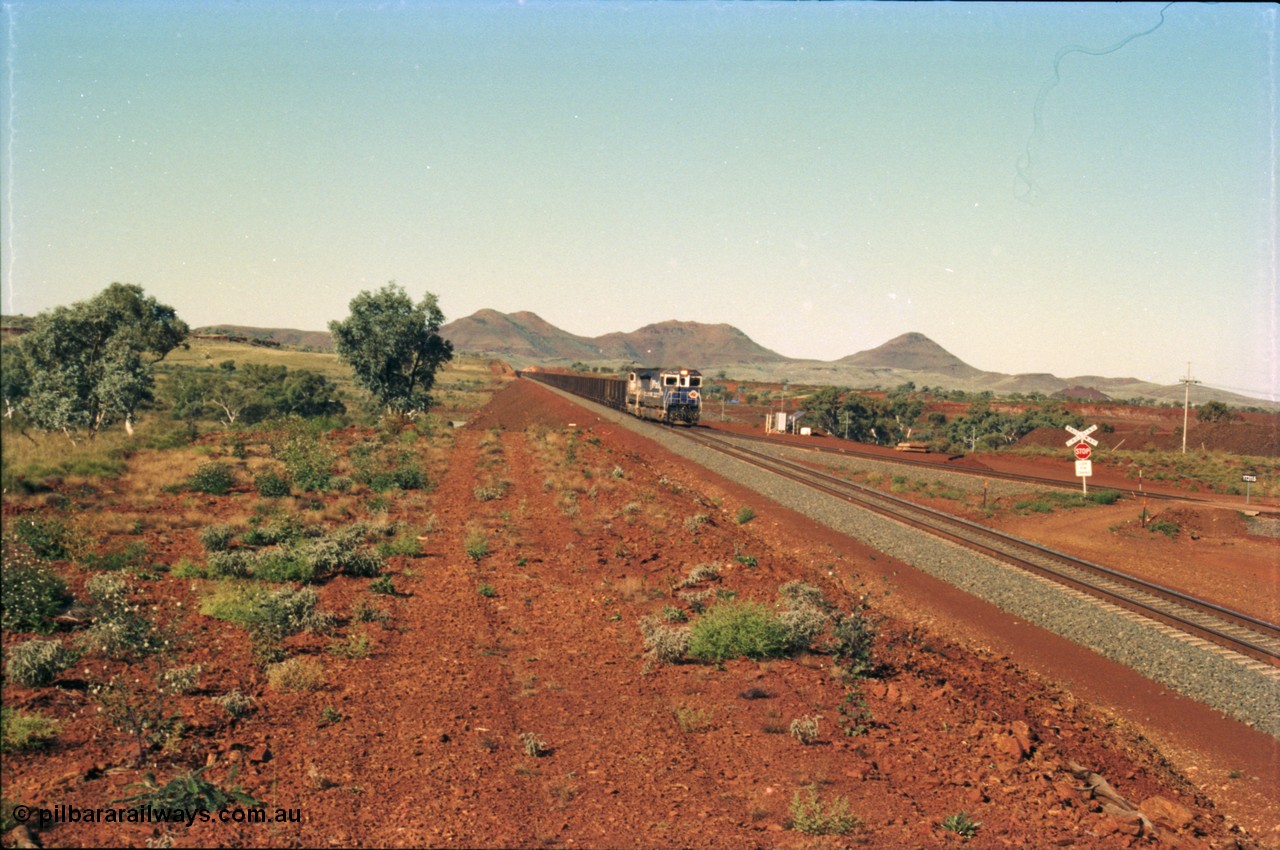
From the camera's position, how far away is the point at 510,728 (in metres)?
9.62

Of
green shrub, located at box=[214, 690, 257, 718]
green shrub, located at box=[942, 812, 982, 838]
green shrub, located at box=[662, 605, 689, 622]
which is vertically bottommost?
green shrub, located at box=[942, 812, 982, 838]

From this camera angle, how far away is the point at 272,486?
22531 mm

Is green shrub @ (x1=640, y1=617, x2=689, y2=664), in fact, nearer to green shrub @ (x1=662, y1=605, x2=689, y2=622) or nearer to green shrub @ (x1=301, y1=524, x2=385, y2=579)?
green shrub @ (x1=662, y1=605, x2=689, y2=622)

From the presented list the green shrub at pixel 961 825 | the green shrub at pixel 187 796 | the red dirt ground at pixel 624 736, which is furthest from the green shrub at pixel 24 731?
the green shrub at pixel 961 825

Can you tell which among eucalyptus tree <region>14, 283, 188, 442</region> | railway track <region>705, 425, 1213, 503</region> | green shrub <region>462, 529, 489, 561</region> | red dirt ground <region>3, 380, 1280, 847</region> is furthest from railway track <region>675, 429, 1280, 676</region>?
eucalyptus tree <region>14, 283, 188, 442</region>

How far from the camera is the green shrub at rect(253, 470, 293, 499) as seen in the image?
73.6 ft

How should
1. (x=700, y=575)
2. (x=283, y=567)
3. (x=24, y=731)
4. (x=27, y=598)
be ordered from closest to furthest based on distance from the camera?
1. (x=24, y=731)
2. (x=27, y=598)
3. (x=283, y=567)
4. (x=700, y=575)

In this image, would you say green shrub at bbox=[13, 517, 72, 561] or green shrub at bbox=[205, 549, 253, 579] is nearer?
green shrub at bbox=[13, 517, 72, 561]

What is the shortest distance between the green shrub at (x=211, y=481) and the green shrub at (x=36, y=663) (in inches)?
533

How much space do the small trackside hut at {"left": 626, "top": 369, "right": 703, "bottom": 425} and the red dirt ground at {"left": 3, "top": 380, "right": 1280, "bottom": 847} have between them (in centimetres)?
3978

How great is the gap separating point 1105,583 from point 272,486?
22195mm

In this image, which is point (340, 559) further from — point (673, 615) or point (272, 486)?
point (272, 486)

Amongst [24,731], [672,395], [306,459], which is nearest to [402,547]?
[24,731]

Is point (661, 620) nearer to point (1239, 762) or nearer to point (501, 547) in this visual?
point (501, 547)
